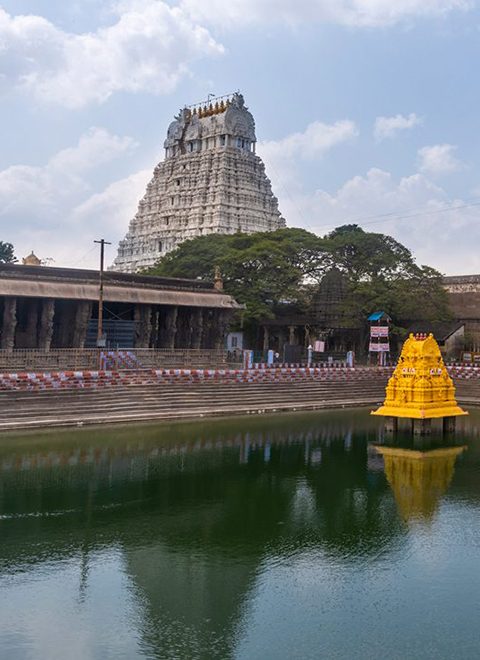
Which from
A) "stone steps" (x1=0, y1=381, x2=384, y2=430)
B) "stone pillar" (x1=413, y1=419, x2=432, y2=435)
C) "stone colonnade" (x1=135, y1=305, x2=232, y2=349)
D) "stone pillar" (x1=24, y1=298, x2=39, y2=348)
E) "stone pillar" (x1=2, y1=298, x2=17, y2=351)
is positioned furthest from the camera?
"stone colonnade" (x1=135, y1=305, x2=232, y2=349)

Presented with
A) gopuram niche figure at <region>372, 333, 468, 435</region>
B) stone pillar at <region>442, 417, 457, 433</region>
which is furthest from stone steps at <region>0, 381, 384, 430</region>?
stone pillar at <region>442, 417, 457, 433</region>

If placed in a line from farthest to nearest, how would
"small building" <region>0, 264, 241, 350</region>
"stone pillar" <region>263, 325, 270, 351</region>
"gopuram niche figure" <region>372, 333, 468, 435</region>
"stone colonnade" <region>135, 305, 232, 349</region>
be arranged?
"stone pillar" <region>263, 325, 270, 351</region> → "stone colonnade" <region>135, 305, 232, 349</region> → "small building" <region>0, 264, 241, 350</region> → "gopuram niche figure" <region>372, 333, 468, 435</region>

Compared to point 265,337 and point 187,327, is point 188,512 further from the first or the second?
point 265,337

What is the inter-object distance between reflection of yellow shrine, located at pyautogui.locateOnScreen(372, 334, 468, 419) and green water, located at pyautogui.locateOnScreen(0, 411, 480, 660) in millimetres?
4387

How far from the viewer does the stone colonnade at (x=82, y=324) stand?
35.2 meters

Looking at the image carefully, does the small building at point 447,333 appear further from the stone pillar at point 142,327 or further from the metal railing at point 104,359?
the stone pillar at point 142,327

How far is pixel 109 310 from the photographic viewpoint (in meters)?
40.5

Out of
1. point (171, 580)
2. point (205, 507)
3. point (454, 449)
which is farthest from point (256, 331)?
point (171, 580)

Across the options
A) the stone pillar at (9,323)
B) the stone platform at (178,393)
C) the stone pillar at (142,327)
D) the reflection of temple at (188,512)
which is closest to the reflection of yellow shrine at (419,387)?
the reflection of temple at (188,512)

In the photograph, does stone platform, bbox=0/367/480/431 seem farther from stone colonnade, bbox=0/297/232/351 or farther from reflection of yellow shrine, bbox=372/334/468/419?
reflection of yellow shrine, bbox=372/334/468/419

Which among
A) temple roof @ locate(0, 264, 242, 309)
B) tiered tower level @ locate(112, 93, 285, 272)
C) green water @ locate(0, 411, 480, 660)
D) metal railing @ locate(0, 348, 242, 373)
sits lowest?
green water @ locate(0, 411, 480, 660)

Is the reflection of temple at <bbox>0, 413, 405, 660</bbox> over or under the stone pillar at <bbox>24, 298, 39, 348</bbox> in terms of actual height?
under

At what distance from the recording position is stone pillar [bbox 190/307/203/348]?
42781mm

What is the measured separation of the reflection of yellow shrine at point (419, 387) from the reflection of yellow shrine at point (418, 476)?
2.52 meters
